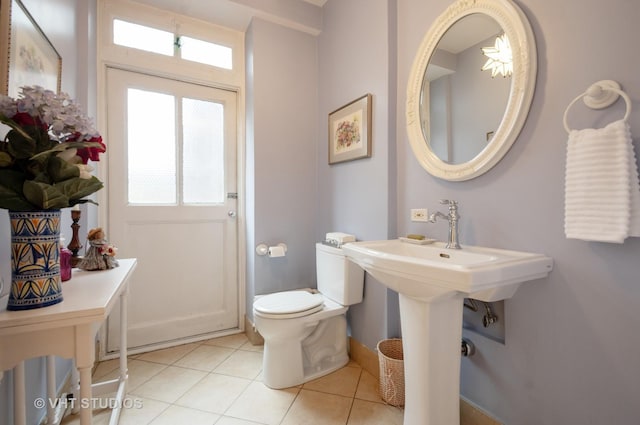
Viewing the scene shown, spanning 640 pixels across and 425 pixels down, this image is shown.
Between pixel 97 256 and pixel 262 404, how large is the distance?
1089 millimetres

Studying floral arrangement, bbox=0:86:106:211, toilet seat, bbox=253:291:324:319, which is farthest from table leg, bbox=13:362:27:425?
toilet seat, bbox=253:291:324:319

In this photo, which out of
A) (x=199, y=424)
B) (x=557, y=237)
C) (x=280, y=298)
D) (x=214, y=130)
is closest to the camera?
(x=557, y=237)

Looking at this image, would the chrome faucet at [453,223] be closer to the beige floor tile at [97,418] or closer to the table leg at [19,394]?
the table leg at [19,394]

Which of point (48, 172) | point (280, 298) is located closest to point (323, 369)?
point (280, 298)

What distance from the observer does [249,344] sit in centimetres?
217

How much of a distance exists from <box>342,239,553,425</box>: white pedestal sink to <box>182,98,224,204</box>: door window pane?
1498 mm

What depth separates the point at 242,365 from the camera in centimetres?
188

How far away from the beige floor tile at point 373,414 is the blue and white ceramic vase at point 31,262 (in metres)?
1.35

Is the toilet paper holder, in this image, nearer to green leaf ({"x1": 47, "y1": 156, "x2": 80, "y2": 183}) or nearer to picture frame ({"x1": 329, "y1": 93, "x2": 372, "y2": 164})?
picture frame ({"x1": 329, "y1": 93, "x2": 372, "y2": 164})

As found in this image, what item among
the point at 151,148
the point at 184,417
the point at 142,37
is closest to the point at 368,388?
the point at 184,417

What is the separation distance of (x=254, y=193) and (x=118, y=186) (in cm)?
92

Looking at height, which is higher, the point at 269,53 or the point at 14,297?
the point at 269,53

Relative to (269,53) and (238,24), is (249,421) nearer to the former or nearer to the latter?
(269,53)

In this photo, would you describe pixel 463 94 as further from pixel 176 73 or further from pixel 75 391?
pixel 75 391
